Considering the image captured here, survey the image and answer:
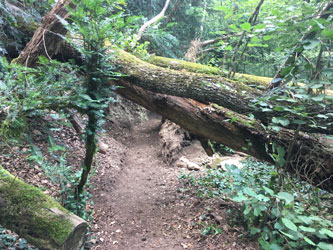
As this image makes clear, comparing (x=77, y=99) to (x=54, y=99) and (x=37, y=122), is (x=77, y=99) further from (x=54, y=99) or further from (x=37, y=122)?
(x=37, y=122)

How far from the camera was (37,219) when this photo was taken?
5.83 feet

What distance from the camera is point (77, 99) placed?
1848mm

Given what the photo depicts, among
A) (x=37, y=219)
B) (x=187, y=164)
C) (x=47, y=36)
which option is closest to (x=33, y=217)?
(x=37, y=219)

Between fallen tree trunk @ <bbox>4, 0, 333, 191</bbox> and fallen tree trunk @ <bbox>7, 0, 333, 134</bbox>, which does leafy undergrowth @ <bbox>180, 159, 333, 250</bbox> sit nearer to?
fallen tree trunk @ <bbox>4, 0, 333, 191</bbox>

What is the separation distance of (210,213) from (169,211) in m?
0.76

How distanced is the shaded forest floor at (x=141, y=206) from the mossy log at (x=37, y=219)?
1.24 ft

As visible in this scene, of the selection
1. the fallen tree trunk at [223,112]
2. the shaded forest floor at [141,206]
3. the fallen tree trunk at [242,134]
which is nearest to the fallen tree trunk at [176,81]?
the fallen tree trunk at [223,112]

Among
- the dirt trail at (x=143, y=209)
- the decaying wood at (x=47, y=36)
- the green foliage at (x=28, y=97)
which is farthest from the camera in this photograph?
the decaying wood at (x=47, y=36)

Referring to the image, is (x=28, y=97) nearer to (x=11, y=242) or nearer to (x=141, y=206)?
(x=11, y=242)

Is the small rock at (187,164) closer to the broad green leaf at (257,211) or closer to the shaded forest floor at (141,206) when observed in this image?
the shaded forest floor at (141,206)

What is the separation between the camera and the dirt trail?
2.82 m

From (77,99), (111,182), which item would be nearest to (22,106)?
(77,99)

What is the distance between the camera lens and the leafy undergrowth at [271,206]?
5.23 feet

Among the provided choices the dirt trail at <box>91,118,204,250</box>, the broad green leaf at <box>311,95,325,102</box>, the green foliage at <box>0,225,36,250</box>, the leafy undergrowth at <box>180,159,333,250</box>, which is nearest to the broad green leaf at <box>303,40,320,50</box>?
the broad green leaf at <box>311,95,325,102</box>
